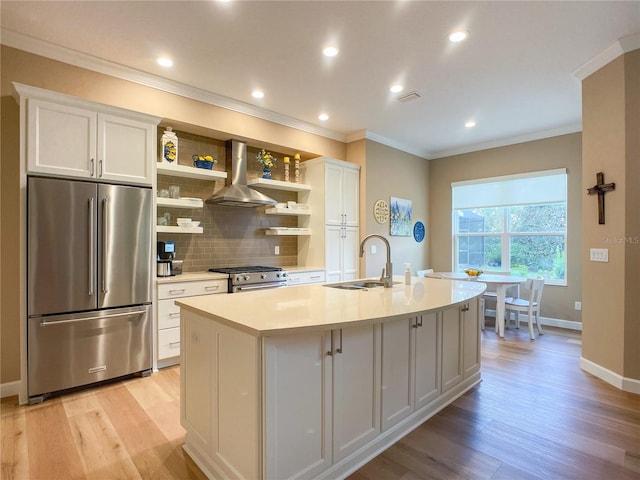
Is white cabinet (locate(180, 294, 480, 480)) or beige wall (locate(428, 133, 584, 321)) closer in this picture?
white cabinet (locate(180, 294, 480, 480))

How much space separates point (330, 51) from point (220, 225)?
243cm

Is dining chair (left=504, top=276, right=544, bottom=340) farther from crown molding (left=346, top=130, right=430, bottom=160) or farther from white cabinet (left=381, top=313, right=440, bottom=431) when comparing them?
crown molding (left=346, top=130, right=430, bottom=160)

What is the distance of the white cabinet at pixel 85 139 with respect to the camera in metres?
2.68

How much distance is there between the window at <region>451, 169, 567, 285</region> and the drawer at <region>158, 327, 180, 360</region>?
16.5 ft

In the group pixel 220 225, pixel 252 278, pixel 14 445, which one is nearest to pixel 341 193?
pixel 220 225

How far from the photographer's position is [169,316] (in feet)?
11.1

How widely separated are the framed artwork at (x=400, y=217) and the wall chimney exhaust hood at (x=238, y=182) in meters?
2.34

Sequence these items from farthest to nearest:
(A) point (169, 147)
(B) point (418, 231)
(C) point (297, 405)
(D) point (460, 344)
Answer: (B) point (418, 231) < (A) point (169, 147) < (D) point (460, 344) < (C) point (297, 405)

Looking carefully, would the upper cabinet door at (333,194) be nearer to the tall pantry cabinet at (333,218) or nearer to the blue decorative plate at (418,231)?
the tall pantry cabinet at (333,218)

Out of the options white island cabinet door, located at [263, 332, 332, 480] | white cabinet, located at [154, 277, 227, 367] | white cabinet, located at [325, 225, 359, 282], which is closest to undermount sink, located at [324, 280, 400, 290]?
white island cabinet door, located at [263, 332, 332, 480]

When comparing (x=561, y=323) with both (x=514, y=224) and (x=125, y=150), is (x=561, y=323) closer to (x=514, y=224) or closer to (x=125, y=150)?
(x=514, y=224)

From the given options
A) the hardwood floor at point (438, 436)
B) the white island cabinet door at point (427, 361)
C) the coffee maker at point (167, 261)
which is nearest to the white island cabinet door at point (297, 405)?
the hardwood floor at point (438, 436)

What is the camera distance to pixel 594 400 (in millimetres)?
2730

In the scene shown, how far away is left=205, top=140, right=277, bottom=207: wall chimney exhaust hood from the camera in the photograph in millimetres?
4051
